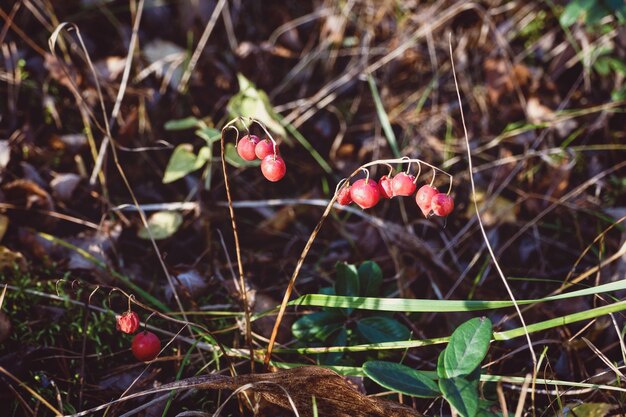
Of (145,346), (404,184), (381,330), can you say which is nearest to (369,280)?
(381,330)

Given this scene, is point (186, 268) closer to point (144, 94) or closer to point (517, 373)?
point (144, 94)

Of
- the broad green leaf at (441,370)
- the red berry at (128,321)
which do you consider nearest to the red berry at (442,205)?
the broad green leaf at (441,370)

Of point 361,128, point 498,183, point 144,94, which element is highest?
point 144,94

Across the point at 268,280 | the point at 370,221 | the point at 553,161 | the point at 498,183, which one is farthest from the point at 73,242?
the point at 553,161

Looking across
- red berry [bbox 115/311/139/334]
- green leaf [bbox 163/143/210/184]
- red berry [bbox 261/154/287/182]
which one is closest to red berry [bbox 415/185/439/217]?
red berry [bbox 261/154/287/182]

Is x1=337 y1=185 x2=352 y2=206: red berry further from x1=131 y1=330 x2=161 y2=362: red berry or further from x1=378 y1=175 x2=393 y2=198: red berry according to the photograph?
x1=131 y1=330 x2=161 y2=362: red berry

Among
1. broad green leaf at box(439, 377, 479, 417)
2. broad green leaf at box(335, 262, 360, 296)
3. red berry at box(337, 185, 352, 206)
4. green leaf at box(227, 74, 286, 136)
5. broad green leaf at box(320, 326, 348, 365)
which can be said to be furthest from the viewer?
green leaf at box(227, 74, 286, 136)
